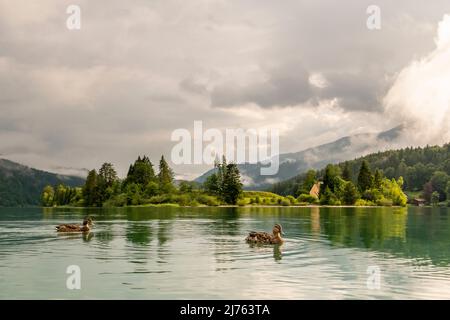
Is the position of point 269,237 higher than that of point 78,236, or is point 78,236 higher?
point 269,237

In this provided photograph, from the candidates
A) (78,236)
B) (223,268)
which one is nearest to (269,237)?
(223,268)

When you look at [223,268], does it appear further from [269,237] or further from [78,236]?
[78,236]

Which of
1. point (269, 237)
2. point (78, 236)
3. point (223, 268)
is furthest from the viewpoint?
point (78, 236)

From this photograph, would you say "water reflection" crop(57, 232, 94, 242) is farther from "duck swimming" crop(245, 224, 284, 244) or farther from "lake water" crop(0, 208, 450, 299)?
"duck swimming" crop(245, 224, 284, 244)

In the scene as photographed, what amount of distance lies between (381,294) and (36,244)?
34.0 metres

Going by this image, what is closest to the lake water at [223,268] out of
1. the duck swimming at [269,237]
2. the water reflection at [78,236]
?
the duck swimming at [269,237]

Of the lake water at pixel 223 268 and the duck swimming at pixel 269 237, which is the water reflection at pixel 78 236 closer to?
the lake water at pixel 223 268

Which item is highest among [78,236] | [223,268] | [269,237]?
[269,237]

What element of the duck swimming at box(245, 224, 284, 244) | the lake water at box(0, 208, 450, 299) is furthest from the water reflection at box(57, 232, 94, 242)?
the duck swimming at box(245, 224, 284, 244)

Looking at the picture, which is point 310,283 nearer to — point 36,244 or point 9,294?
point 9,294
